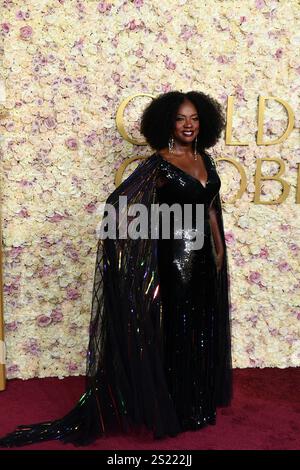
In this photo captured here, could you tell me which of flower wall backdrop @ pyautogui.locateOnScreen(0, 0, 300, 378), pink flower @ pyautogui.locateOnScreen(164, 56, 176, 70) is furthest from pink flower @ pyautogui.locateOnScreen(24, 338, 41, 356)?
pink flower @ pyautogui.locateOnScreen(164, 56, 176, 70)

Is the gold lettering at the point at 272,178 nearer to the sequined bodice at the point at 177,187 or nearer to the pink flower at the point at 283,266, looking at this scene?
the pink flower at the point at 283,266

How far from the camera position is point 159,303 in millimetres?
2107

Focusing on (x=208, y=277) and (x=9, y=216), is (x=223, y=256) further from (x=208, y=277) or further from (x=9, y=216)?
(x=9, y=216)

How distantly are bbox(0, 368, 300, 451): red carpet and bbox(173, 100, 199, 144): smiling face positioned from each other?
1.32 m

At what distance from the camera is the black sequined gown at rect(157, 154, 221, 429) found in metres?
2.12

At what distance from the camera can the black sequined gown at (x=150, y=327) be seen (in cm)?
210

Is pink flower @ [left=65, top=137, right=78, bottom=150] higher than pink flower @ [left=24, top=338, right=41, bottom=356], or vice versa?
pink flower @ [left=65, top=137, right=78, bottom=150]

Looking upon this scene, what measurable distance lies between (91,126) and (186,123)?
738 millimetres

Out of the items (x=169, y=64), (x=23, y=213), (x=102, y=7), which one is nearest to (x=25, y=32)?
(x=102, y=7)

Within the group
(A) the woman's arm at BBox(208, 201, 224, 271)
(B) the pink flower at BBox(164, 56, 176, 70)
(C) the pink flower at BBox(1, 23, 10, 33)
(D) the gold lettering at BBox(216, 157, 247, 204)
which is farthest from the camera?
(D) the gold lettering at BBox(216, 157, 247, 204)

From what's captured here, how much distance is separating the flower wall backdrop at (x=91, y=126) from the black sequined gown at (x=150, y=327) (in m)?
0.60

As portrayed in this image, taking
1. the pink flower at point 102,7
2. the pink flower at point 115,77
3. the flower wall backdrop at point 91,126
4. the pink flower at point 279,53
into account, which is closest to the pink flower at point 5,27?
the flower wall backdrop at point 91,126

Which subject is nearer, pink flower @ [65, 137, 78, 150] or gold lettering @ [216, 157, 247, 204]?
pink flower @ [65, 137, 78, 150]

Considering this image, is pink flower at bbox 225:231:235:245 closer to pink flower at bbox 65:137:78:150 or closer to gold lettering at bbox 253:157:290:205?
gold lettering at bbox 253:157:290:205
